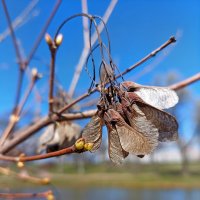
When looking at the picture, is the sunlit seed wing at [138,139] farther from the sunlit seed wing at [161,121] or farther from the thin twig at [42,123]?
the thin twig at [42,123]

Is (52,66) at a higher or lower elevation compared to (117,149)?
higher

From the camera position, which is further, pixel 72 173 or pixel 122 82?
pixel 72 173

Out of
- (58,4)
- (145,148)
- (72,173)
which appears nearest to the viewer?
(145,148)

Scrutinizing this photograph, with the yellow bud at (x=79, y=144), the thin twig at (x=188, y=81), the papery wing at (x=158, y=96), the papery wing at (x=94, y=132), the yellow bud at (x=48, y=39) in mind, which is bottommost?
the yellow bud at (x=79, y=144)

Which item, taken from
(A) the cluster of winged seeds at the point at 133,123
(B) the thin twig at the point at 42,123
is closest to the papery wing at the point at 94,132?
(A) the cluster of winged seeds at the point at 133,123

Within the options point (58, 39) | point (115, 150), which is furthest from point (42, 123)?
point (115, 150)

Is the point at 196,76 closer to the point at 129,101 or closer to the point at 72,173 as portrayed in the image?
the point at 129,101

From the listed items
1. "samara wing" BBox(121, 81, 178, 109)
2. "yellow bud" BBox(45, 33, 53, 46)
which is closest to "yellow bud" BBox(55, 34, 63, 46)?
"yellow bud" BBox(45, 33, 53, 46)

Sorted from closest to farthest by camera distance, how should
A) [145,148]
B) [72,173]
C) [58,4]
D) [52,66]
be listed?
[145,148] < [52,66] < [58,4] < [72,173]

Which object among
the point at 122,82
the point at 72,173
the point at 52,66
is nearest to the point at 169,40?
the point at 122,82
